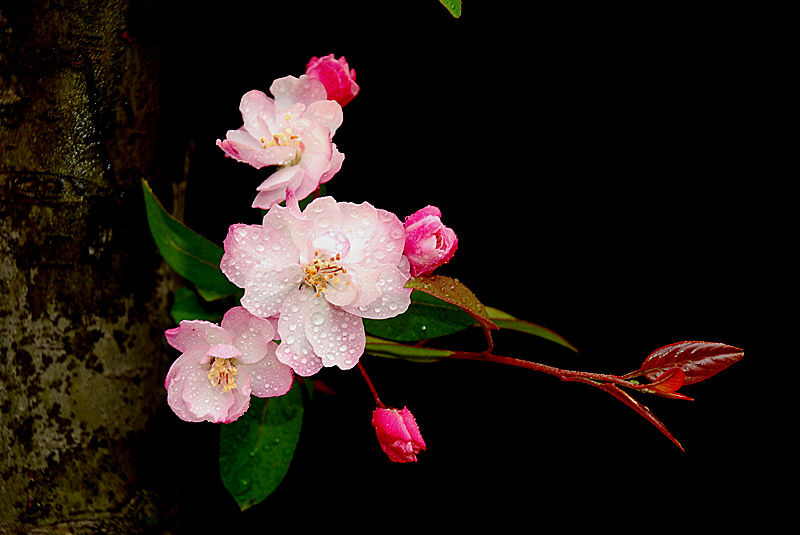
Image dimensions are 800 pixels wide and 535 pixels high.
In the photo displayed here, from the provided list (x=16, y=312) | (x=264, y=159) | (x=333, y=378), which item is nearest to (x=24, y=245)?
(x=16, y=312)

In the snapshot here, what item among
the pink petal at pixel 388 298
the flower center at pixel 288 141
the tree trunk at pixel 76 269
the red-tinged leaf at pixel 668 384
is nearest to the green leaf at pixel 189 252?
the tree trunk at pixel 76 269

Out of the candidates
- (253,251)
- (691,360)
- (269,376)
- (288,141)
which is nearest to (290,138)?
(288,141)

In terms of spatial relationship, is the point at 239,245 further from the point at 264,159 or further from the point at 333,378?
the point at 333,378

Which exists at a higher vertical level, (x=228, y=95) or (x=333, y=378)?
(x=228, y=95)

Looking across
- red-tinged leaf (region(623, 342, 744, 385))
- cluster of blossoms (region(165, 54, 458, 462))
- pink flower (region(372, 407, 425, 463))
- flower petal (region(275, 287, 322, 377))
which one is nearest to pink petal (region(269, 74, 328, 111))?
cluster of blossoms (region(165, 54, 458, 462))

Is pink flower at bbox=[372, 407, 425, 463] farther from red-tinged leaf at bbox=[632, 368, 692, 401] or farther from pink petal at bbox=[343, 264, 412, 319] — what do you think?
red-tinged leaf at bbox=[632, 368, 692, 401]

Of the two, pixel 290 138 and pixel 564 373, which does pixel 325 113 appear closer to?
pixel 290 138
